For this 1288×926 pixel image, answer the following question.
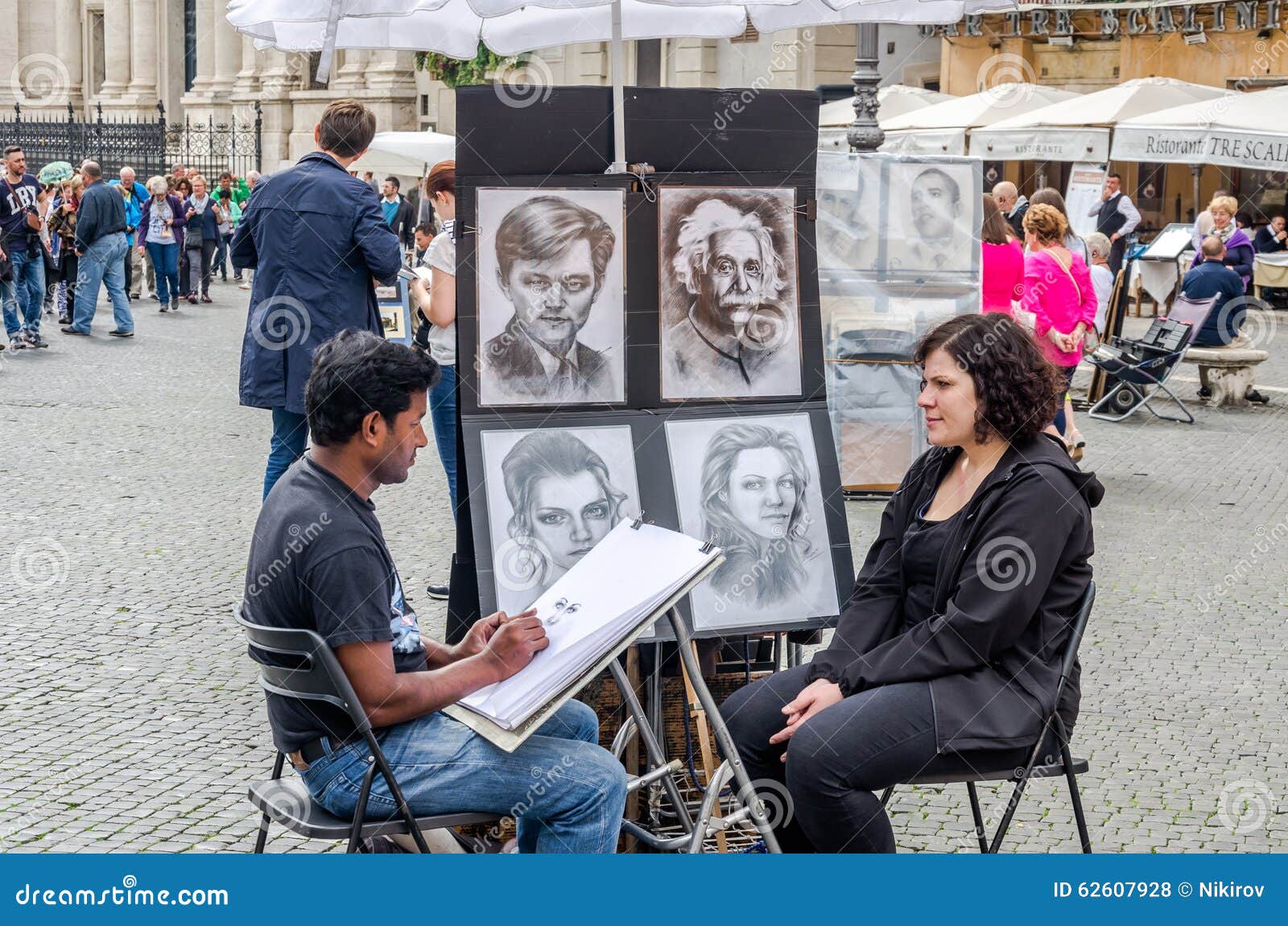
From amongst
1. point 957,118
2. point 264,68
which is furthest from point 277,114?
point 957,118

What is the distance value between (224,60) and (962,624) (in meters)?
43.2

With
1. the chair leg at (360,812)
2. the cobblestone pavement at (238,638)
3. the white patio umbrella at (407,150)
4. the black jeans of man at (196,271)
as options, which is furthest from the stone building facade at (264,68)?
the chair leg at (360,812)

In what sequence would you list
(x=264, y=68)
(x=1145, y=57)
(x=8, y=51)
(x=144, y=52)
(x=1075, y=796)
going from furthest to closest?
(x=8, y=51), (x=144, y=52), (x=264, y=68), (x=1145, y=57), (x=1075, y=796)

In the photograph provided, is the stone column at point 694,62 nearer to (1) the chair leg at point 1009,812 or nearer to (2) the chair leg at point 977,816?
(2) the chair leg at point 977,816

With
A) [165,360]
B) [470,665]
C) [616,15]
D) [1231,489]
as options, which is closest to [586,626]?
[470,665]

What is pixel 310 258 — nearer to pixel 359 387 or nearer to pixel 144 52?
pixel 359 387

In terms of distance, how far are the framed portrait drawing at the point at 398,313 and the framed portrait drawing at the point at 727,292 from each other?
4123 millimetres

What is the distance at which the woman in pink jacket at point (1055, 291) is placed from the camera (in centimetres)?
940

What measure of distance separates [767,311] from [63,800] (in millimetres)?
2318

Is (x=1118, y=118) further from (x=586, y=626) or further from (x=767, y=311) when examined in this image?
(x=586, y=626)

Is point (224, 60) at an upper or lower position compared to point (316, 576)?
upper

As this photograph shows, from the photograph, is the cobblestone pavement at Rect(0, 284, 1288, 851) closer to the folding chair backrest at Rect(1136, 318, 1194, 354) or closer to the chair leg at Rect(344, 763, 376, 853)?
the folding chair backrest at Rect(1136, 318, 1194, 354)

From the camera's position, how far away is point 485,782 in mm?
3244

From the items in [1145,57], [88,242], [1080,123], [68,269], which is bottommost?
[68,269]
